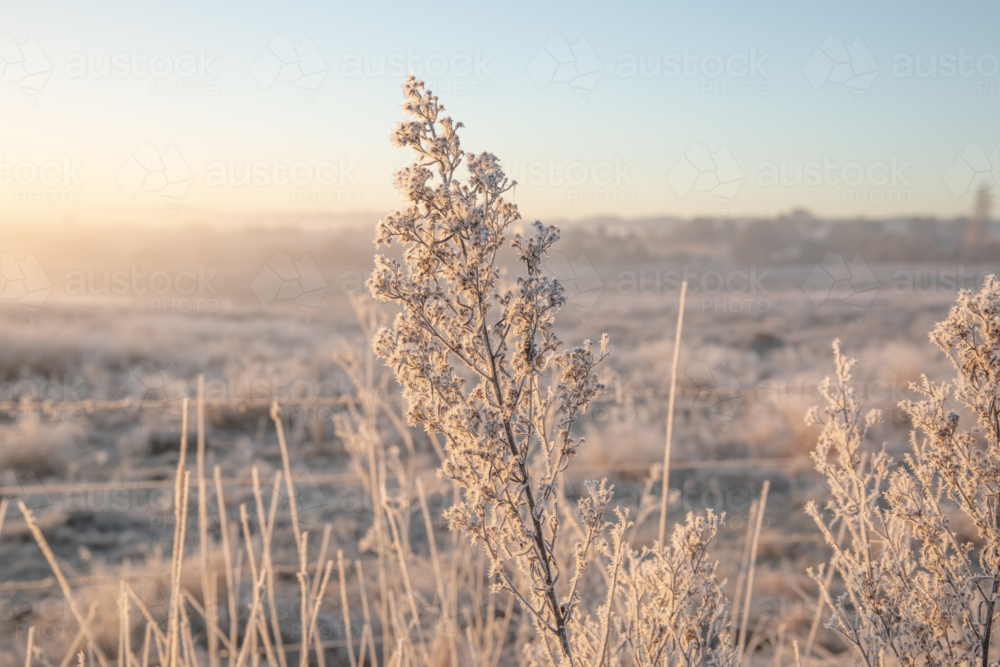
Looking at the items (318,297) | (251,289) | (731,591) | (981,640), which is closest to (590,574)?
(731,591)

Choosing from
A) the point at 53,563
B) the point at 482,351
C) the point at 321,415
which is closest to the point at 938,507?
the point at 482,351

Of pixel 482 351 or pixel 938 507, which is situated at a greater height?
pixel 482 351

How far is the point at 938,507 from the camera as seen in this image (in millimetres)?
1017

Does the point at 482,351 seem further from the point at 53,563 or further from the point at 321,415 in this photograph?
the point at 321,415

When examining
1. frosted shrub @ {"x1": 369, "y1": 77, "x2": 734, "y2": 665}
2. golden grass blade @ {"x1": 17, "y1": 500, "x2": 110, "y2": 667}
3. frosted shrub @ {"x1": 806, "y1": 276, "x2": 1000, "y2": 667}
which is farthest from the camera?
golden grass blade @ {"x1": 17, "y1": 500, "x2": 110, "y2": 667}

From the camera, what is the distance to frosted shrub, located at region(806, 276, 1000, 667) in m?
0.98

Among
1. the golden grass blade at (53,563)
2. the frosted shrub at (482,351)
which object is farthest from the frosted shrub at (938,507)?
the golden grass blade at (53,563)

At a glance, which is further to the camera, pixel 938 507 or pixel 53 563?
pixel 53 563

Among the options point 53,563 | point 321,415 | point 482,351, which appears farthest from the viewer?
point 321,415

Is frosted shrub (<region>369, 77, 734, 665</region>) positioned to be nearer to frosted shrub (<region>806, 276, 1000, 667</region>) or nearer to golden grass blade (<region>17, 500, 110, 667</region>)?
frosted shrub (<region>806, 276, 1000, 667</region>)

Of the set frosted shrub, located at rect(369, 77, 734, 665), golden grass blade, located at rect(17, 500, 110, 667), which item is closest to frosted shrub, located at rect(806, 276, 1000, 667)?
frosted shrub, located at rect(369, 77, 734, 665)

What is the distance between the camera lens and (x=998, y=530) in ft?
3.14

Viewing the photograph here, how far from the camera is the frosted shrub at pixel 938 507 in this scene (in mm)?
980

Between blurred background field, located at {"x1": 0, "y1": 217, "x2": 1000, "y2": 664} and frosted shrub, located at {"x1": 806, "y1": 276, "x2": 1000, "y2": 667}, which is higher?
frosted shrub, located at {"x1": 806, "y1": 276, "x2": 1000, "y2": 667}
